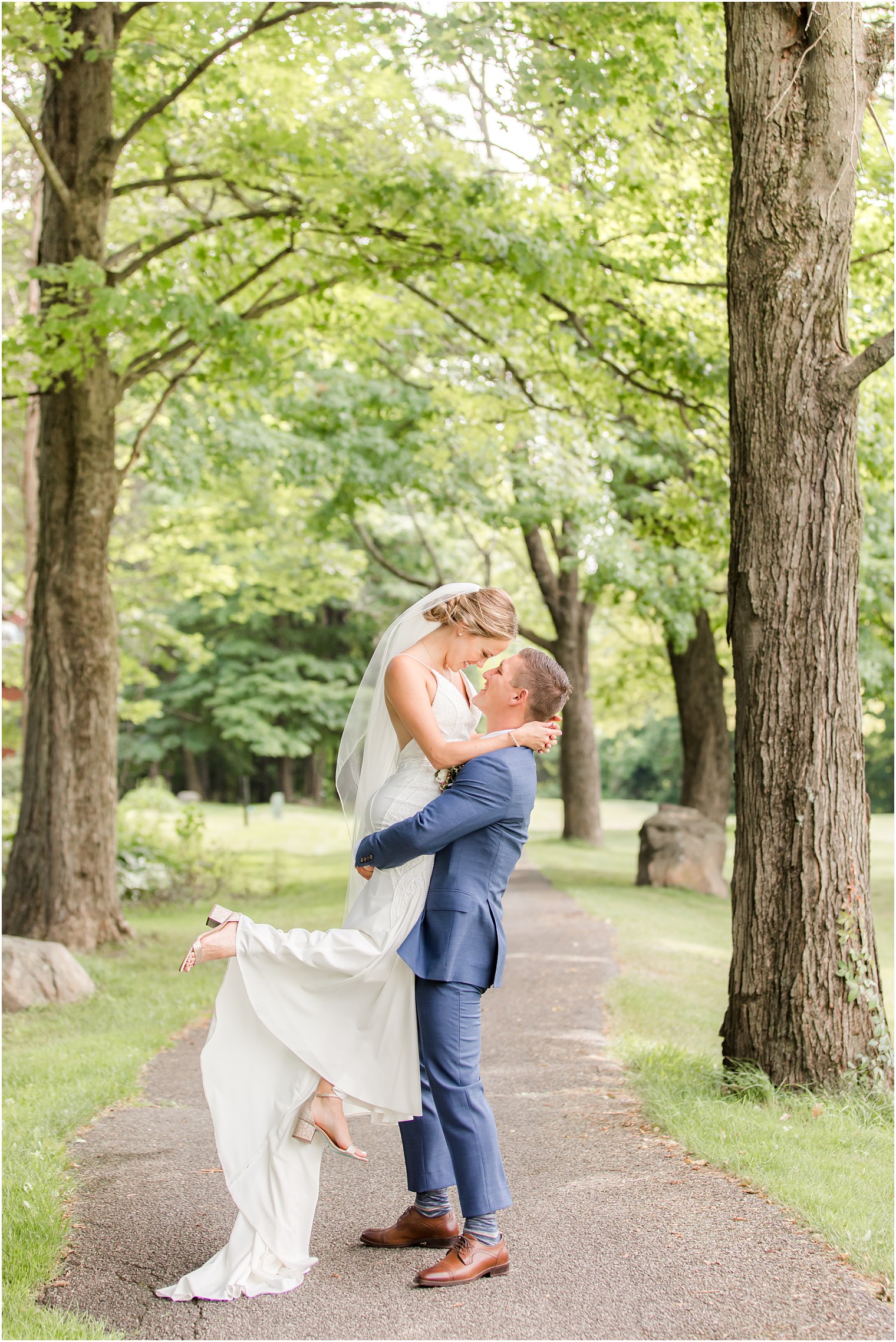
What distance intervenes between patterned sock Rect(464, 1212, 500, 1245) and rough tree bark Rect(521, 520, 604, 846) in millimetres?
16970

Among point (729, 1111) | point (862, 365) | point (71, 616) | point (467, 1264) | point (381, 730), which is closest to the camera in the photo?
point (467, 1264)

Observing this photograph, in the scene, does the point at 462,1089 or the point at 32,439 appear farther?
the point at 32,439

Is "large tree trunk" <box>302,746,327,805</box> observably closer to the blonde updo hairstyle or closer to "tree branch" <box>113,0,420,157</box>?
"tree branch" <box>113,0,420,157</box>

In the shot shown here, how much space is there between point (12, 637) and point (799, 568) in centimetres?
1717

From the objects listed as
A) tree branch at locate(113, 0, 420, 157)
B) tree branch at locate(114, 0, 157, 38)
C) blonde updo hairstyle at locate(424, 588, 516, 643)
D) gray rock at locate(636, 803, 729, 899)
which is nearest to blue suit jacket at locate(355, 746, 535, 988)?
blonde updo hairstyle at locate(424, 588, 516, 643)

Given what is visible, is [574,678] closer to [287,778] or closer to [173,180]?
[173,180]

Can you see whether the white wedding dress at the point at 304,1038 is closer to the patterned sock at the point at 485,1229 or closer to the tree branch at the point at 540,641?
the patterned sock at the point at 485,1229

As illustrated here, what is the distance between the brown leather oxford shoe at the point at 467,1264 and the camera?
3740 mm

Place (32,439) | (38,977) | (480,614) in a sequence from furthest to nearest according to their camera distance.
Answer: (32,439) → (38,977) → (480,614)

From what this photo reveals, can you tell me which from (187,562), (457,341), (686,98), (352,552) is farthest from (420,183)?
(352,552)

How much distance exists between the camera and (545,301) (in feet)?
35.1

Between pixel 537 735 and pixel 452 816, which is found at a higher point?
pixel 537 735

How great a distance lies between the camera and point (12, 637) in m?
20.1

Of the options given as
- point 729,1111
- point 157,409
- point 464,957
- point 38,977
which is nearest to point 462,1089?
point 464,957
